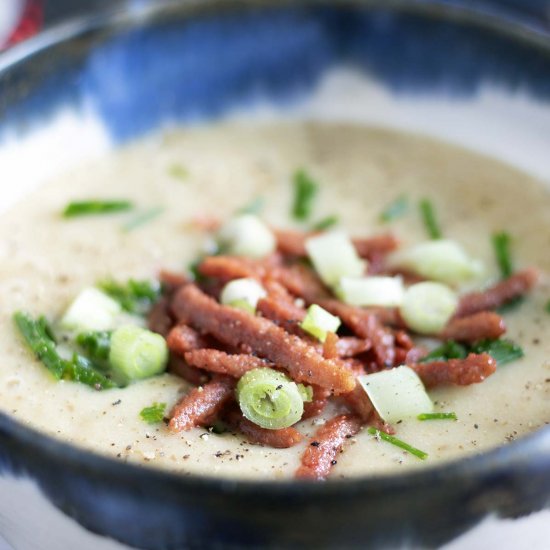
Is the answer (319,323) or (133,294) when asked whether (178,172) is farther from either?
(319,323)

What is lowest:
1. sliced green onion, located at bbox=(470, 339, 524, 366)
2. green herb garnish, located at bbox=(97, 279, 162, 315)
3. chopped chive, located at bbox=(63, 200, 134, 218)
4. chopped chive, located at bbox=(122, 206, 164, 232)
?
sliced green onion, located at bbox=(470, 339, 524, 366)

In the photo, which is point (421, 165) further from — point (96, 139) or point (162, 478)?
point (162, 478)

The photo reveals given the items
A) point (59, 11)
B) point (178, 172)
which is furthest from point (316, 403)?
point (59, 11)

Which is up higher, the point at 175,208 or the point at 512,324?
the point at 175,208

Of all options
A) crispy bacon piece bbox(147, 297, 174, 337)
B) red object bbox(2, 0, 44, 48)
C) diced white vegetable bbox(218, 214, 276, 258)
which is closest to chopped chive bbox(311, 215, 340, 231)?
diced white vegetable bbox(218, 214, 276, 258)

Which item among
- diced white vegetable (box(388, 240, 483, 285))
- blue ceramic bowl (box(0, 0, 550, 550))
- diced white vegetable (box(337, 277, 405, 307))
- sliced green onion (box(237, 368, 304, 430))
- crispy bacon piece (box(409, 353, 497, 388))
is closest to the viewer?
sliced green onion (box(237, 368, 304, 430))

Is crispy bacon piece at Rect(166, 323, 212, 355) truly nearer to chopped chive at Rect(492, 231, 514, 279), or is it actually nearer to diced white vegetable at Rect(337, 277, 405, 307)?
diced white vegetable at Rect(337, 277, 405, 307)

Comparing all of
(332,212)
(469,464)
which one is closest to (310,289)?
(332,212)
